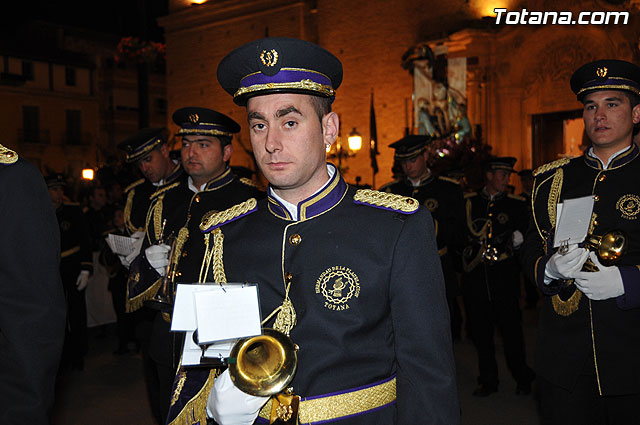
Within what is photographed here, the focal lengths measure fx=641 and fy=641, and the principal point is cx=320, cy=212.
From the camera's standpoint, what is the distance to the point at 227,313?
183 centimetres

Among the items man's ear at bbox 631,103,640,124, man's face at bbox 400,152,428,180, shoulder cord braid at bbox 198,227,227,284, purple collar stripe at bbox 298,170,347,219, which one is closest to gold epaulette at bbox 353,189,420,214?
purple collar stripe at bbox 298,170,347,219

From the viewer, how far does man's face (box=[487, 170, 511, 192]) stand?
789 cm

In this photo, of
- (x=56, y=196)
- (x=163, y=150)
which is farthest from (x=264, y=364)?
(x=56, y=196)

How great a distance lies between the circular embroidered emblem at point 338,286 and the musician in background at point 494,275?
5176 millimetres

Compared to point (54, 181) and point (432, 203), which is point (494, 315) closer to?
point (432, 203)

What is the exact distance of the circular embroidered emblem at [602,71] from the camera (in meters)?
3.69

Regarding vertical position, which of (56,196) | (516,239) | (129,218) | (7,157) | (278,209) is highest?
(7,157)

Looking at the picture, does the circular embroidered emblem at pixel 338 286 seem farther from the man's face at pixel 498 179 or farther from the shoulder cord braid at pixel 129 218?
the man's face at pixel 498 179

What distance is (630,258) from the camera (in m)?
3.47

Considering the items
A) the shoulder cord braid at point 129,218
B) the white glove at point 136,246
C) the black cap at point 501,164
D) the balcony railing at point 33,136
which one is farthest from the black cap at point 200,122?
the balcony railing at point 33,136

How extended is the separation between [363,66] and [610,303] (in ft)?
70.9

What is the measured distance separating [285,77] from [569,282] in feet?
6.80

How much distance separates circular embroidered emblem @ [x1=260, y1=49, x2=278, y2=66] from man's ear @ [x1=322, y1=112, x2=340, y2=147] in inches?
11.1

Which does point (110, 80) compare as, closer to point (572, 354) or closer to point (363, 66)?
point (363, 66)
